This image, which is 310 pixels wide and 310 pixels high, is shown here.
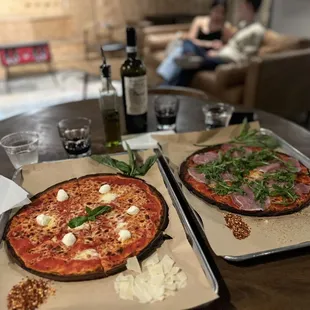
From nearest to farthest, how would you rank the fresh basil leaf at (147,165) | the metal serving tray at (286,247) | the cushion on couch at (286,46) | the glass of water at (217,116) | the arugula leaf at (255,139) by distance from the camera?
the metal serving tray at (286,247) < the fresh basil leaf at (147,165) < the arugula leaf at (255,139) < the glass of water at (217,116) < the cushion on couch at (286,46)

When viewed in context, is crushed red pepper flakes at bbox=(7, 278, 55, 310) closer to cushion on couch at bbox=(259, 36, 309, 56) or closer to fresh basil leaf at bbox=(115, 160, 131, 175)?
fresh basil leaf at bbox=(115, 160, 131, 175)

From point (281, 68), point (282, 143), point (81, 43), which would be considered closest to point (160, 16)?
point (81, 43)

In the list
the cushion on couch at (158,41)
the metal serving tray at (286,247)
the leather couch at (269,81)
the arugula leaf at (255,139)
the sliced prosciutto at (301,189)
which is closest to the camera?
the metal serving tray at (286,247)

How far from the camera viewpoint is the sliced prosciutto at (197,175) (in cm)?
106

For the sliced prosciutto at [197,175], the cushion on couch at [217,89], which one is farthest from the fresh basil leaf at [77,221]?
the cushion on couch at [217,89]

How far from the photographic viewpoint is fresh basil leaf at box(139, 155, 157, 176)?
1105 mm

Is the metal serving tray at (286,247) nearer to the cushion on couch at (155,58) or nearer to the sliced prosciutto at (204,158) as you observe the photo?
the sliced prosciutto at (204,158)

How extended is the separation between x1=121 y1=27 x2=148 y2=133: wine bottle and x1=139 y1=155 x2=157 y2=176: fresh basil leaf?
33 cm

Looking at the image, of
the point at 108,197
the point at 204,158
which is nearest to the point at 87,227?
the point at 108,197

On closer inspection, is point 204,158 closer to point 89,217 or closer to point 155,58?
point 89,217

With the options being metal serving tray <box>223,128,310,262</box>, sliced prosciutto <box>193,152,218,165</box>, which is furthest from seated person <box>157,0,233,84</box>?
sliced prosciutto <box>193,152,218,165</box>

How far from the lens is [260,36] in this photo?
390 cm

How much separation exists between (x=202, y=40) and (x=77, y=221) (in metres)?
4.10

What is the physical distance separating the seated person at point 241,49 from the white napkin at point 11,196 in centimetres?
297
